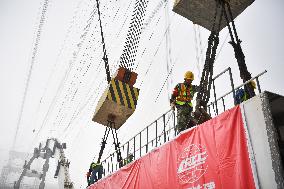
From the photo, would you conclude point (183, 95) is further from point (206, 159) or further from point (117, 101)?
point (117, 101)

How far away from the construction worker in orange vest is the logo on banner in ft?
5.14

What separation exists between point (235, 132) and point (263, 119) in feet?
1.85

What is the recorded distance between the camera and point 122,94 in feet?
32.9

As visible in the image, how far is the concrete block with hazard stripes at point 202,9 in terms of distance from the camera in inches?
298

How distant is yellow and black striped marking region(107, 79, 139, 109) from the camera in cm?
985

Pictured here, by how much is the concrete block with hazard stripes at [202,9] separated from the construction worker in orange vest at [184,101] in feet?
5.74

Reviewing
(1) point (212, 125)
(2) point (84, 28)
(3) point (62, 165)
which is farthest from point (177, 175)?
(3) point (62, 165)

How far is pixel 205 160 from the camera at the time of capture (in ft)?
16.3

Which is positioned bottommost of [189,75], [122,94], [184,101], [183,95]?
[184,101]

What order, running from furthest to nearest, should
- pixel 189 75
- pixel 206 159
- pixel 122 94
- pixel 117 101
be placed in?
1. pixel 122 94
2. pixel 117 101
3. pixel 189 75
4. pixel 206 159

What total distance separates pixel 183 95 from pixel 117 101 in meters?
3.08

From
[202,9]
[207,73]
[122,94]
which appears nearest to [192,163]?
[207,73]

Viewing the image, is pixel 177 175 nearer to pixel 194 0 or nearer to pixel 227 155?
pixel 227 155

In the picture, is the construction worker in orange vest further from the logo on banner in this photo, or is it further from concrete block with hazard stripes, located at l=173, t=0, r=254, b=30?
concrete block with hazard stripes, located at l=173, t=0, r=254, b=30
